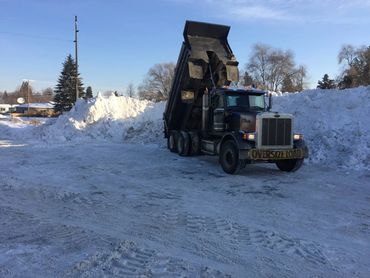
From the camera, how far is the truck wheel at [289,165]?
42.0 feet

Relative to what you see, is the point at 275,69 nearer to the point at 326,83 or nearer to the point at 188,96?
the point at 326,83

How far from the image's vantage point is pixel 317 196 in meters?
9.45

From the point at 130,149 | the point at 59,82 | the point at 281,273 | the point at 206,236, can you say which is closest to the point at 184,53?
the point at 130,149

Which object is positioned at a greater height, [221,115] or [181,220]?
[221,115]

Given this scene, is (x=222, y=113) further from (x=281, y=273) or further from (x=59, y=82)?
(x=59, y=82)

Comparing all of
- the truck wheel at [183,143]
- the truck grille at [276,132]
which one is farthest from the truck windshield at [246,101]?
the truck wheel at [183,143]

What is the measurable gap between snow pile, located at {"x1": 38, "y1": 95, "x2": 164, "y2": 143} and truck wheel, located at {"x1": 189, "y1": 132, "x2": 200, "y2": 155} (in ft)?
20.1

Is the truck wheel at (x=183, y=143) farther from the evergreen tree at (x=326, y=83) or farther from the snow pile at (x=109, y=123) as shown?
the evergreen tree at (x=326, y=83)

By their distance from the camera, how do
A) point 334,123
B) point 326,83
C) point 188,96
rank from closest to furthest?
point 334,123, point 188,96, point 326,83

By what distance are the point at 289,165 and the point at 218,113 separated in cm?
288

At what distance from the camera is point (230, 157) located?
12.6 meters

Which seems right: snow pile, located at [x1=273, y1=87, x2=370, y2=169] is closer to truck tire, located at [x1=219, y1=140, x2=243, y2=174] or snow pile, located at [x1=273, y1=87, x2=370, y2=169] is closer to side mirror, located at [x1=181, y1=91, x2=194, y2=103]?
truck tire, located at [x1=219, y1=140, x2=243, y2=174]

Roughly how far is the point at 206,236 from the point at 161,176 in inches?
224

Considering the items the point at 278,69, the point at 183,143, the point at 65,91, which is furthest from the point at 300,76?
the point at 183,143
